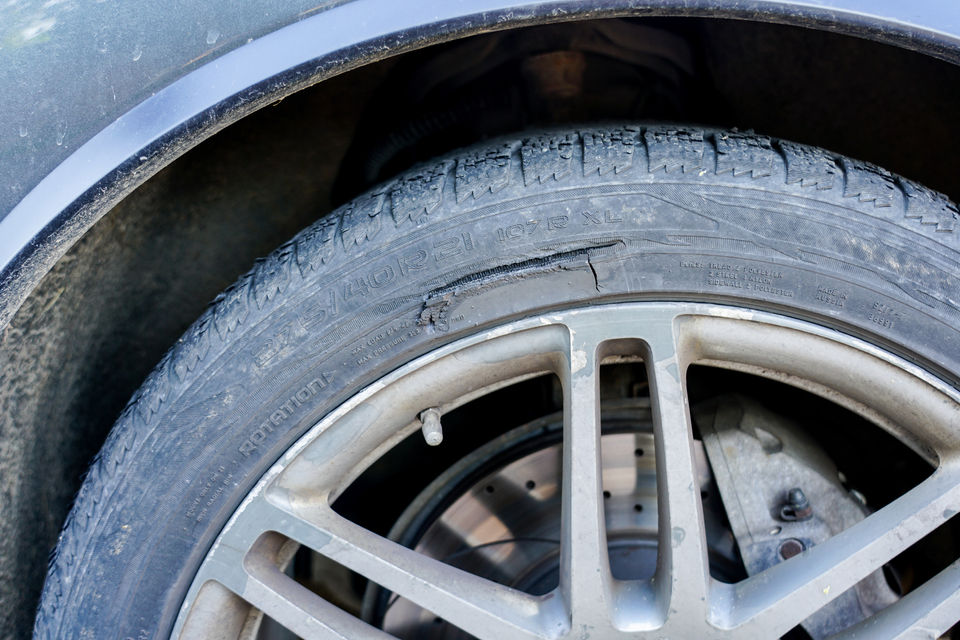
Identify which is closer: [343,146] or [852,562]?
[852,562]

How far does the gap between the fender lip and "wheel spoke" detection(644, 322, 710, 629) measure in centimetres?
40

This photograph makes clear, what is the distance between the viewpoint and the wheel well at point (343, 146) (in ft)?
→ 3.95

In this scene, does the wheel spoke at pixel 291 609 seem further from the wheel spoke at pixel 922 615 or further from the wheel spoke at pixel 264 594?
the wheel spoke at pixel 922 615

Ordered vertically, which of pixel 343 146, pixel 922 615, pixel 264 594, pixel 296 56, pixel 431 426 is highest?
pixel 343 146

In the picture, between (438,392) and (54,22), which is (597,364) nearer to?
(438,392)

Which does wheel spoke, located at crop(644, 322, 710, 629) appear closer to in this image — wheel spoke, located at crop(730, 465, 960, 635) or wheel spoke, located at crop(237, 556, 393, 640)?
wheel spoke, located at crop(730, 465, 960, 635)

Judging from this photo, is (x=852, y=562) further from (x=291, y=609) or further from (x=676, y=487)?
(x=291, y=609)

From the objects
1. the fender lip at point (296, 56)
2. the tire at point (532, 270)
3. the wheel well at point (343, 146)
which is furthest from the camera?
the wheel well at point (343, 146)

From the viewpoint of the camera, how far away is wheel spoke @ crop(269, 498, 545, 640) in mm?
1044

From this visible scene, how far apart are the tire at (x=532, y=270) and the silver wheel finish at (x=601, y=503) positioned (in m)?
0.03

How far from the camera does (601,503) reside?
1021mm

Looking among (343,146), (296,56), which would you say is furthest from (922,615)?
(343,146)

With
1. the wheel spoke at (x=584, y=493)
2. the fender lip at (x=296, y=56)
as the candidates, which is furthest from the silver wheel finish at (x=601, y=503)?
the fender lip at (x=296, y=56)

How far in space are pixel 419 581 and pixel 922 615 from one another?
0.70m
